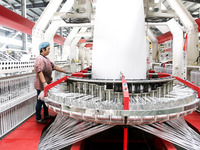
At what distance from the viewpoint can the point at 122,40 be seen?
219cm

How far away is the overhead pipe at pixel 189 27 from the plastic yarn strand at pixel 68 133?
4140 millimetres

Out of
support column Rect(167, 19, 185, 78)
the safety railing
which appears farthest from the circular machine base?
support column Rect(167, 19, 185, 78)

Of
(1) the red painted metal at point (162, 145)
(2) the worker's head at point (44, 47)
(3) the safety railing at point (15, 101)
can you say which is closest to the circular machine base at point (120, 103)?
(1) the red painted metal at point (162, 145)

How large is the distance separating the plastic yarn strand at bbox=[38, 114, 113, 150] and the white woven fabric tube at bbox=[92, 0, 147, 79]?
28.8 inches

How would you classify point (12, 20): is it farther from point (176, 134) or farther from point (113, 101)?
point (176, 134)

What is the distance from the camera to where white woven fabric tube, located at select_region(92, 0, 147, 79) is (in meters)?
2.19

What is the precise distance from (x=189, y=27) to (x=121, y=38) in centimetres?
355

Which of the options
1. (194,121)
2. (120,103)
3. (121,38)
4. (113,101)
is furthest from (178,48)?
(120,103)

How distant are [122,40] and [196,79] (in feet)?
10.1

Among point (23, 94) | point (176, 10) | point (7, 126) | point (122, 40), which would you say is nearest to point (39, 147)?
point (7, 126)

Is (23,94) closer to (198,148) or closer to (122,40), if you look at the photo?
(122,40)

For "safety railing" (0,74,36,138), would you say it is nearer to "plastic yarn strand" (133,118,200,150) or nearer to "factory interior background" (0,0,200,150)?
"factory interior background" (0,0,200,150)

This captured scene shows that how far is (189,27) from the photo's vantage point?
470 centimetres

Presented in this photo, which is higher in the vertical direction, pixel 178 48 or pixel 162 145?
pixel 178 48
